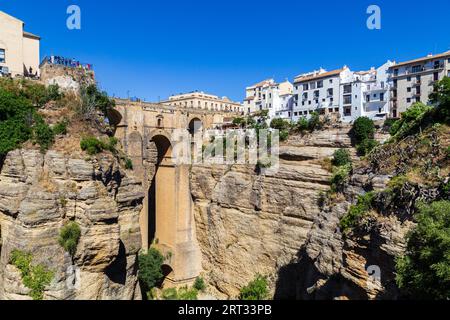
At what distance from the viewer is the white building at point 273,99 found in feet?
158

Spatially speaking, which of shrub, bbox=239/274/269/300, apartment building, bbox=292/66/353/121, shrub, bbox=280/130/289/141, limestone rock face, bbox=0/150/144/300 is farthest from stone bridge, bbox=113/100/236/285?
apartment building, bbox=292/66/353/121

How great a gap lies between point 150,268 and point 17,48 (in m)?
17.9

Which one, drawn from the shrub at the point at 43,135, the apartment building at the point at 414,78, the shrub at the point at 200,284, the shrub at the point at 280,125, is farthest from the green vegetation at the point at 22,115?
the apartment building at the point at 414,78

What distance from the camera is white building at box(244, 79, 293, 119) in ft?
158

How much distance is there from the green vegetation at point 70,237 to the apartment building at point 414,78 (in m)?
30.3

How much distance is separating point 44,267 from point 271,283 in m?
16.9

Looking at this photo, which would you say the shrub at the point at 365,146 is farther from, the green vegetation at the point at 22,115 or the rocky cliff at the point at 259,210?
the green vegetation at the point at 22,115

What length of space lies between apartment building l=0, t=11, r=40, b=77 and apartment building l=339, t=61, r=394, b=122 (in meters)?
28.5

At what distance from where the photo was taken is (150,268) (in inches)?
1126

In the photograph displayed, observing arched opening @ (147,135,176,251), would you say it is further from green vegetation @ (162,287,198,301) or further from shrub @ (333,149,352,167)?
shrub @ (333,149,352,167)

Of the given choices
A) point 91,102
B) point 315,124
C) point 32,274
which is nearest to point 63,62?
point 91,102

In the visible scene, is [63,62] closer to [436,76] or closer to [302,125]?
[302,125]
